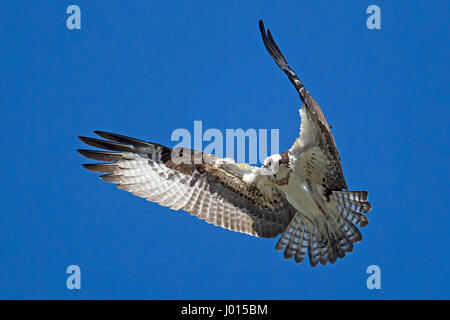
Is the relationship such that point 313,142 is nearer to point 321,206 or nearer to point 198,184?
point 321,206

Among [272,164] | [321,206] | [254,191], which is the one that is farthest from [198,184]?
[321,206]

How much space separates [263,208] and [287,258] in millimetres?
736

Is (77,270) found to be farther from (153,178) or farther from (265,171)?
(265,171)

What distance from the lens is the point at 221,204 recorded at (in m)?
8.25

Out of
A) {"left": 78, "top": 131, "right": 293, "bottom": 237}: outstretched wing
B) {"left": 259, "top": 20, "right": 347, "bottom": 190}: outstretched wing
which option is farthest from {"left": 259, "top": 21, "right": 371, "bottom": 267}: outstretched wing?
{"left": 78, "top": 131, "right": 293, "bottom": 237}: outstretched wing

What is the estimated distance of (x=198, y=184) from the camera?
8.24 m

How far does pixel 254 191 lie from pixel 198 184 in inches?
29.6

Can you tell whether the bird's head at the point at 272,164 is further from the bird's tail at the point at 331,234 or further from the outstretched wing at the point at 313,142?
the bird's tail at the point at 331,234

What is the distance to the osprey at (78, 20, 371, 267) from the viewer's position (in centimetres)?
783

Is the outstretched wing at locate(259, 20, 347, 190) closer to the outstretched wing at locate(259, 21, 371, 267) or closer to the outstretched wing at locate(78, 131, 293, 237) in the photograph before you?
the outstretched wing at locate(259, 21, 371, 267)

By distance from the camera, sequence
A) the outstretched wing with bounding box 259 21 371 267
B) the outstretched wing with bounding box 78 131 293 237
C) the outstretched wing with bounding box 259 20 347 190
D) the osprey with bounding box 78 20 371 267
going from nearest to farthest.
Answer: the outstretched wing with bounding box 259 20 347 190 < the outstretched wing with bounding box 259 21 371 267 < the osprey with bounding box 78 20 371 267 < the outstretched wing with bounding box 78 131 293 237

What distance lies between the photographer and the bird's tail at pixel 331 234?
7879 mm

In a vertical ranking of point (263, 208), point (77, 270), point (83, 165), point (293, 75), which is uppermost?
point (293, 75)
